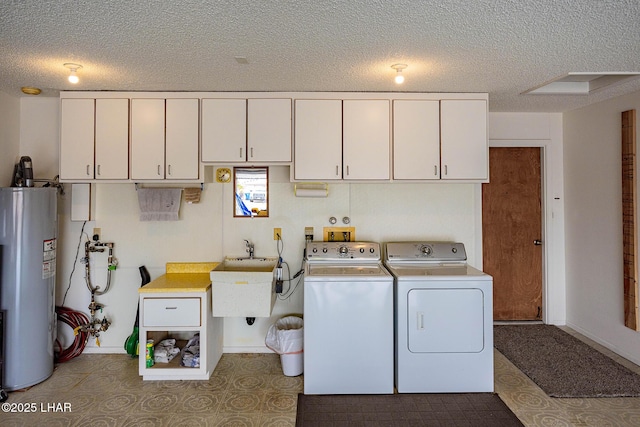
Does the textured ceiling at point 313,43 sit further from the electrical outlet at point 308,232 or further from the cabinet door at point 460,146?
the electrical outlet at point 308,232

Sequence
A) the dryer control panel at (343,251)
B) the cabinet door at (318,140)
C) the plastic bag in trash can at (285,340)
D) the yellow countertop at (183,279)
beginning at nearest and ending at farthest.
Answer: the yellow countertop at (183,279)
the plastic bag in trash can at (285,340)
the cabinet door at (318,140)
the dryer control panel at (343,251)

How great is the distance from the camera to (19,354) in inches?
108

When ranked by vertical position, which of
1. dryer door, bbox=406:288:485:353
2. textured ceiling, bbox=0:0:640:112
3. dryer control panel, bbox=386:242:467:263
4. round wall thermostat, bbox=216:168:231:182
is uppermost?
textured ceiling, bbox=0:0:640:112

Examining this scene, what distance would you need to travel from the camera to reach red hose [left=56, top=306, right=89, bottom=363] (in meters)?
3.29

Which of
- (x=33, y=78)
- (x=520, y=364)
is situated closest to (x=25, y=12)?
(x=33, y=78)

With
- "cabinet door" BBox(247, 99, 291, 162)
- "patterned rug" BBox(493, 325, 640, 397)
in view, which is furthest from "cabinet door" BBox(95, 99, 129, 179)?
"patterned rug" BBox(493, 325, 640, 397)

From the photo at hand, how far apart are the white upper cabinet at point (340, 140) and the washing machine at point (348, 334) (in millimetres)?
904

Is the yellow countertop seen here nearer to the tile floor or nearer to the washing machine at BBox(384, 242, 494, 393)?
the tile floor

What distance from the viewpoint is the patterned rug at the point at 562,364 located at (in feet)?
8.96

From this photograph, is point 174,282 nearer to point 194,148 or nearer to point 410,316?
point 194,148

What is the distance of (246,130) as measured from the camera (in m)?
3.08

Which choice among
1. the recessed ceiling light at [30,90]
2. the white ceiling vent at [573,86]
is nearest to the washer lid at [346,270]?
the white ceiling vent at [573,86]

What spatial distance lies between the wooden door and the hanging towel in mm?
3258

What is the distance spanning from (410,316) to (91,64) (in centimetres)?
286
